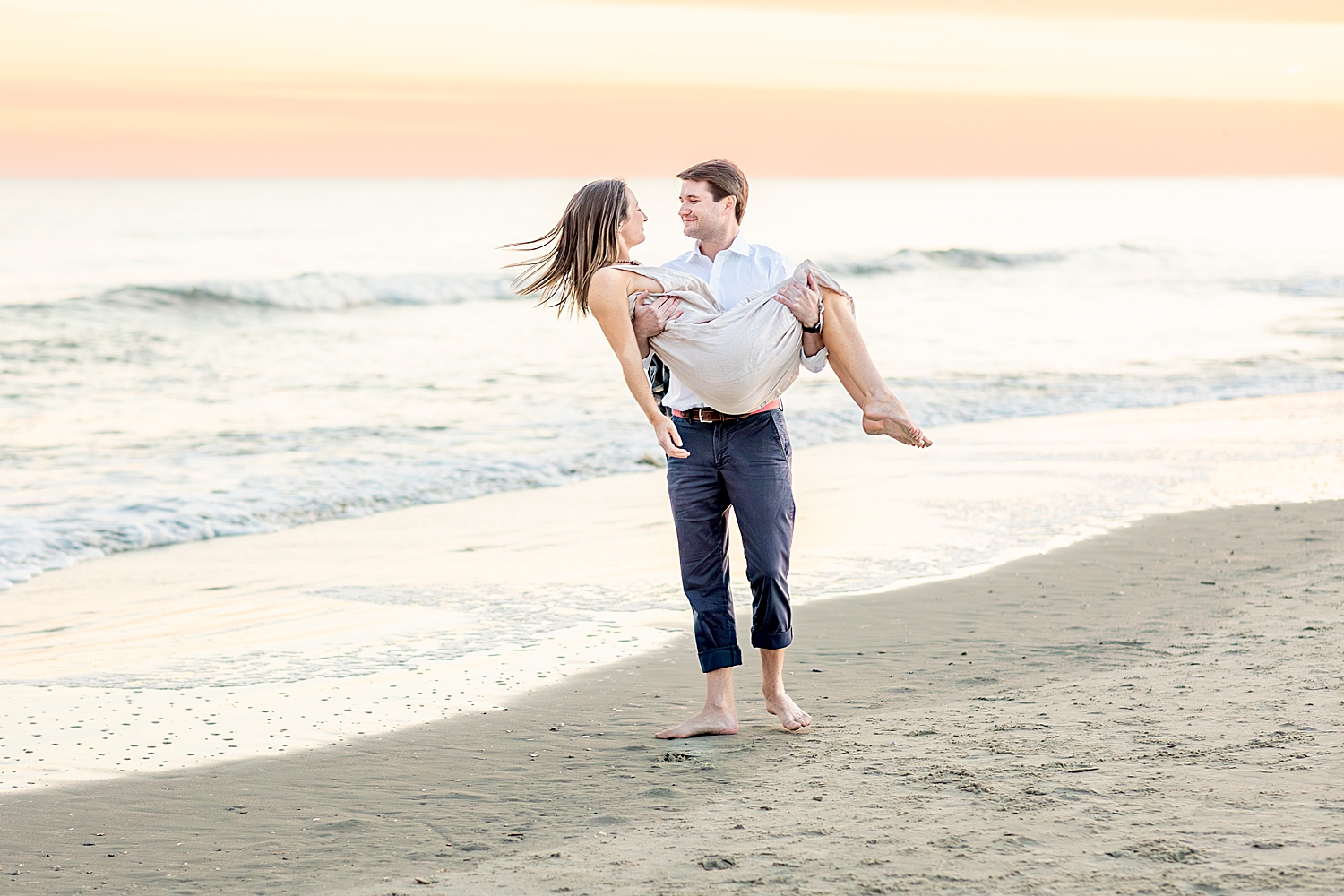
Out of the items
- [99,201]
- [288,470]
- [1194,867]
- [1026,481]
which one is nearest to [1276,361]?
[1026,481]

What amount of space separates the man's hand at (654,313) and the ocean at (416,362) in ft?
16.2

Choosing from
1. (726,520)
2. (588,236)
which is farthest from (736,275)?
(726,520)

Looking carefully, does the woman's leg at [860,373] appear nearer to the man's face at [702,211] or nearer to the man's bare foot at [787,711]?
the man's face at [702,211]

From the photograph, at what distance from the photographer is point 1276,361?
1823 centimetres

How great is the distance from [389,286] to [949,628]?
1102 inches

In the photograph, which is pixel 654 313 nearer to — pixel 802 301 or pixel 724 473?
pixel 802 301

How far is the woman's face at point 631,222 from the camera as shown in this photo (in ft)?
13.2

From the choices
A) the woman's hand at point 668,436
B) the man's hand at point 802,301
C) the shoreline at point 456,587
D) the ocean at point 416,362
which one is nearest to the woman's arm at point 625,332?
the woman's hand at point 668,436

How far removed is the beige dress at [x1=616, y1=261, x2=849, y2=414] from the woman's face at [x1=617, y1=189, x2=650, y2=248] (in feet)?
0.29

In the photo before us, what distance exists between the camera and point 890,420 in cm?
405

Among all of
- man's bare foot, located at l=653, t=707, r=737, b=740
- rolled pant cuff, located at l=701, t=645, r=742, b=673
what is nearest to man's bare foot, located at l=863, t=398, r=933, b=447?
rolled pant cuff, located at l=701, t=645, r=742, b=673

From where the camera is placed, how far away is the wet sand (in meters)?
3.00

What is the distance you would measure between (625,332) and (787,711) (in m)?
1.38

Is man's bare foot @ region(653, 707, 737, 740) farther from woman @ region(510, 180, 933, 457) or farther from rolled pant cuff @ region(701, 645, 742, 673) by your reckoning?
woman @ region(510, 180, 933, 457)
